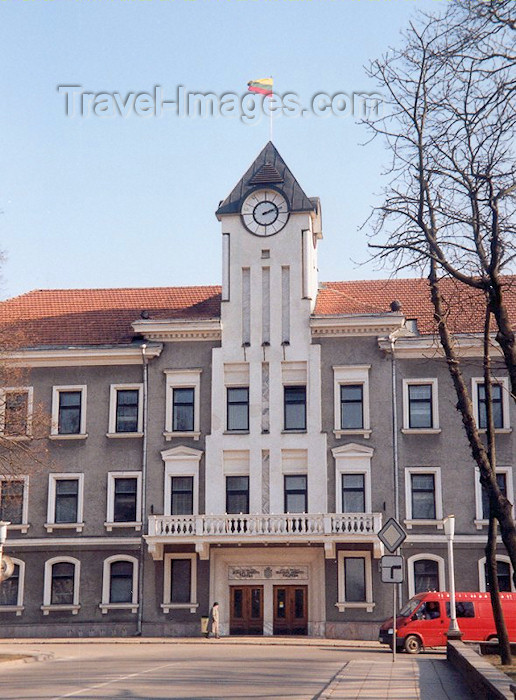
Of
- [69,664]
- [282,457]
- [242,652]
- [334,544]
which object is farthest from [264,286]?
[69,664]

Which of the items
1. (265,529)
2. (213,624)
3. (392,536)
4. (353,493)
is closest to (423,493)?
(353,493)

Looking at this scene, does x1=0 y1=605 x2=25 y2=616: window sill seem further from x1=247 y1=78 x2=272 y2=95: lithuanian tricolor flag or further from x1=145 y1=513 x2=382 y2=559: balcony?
x1=247 y1=78 x2=272 y2=95: lithuanian tricolor flag

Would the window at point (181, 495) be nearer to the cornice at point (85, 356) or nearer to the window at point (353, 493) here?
the cornice at point (85, 356)

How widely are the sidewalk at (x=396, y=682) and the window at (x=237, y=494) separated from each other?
15665 mm

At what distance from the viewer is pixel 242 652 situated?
29938 millimetres

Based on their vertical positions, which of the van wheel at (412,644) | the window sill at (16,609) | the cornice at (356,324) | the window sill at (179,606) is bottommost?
the van wheel at (412,644)

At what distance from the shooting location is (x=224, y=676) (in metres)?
20.5

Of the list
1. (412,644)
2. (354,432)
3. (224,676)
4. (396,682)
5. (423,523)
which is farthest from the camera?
(354,432)

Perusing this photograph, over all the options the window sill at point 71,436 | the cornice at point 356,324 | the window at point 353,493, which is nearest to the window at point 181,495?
the window sill at point 71,436

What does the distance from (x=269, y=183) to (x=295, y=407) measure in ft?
29.6

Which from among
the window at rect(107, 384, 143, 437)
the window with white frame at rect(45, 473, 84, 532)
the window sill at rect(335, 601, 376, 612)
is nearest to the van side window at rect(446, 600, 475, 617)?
the window sill at rect(335, 601, 376, 612)

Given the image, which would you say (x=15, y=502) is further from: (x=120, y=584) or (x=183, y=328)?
(x=183, y=328)

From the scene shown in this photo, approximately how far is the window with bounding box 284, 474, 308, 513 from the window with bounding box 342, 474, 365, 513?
4.80 ft

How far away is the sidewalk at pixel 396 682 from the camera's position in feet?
52.1
